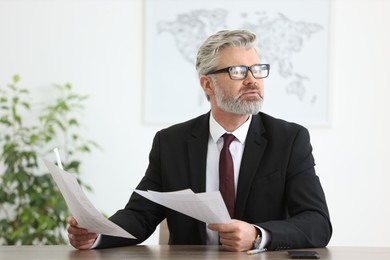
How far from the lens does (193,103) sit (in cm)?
489

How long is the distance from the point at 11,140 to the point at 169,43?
1330 mm

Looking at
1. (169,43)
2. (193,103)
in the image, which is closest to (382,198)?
(193,103)

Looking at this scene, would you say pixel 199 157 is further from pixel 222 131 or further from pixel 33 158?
pixel 33 158

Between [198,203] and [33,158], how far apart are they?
111 inches

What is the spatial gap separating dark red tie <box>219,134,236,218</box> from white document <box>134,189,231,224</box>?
42 centimetres

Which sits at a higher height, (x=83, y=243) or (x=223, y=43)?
(x=223, y=43)

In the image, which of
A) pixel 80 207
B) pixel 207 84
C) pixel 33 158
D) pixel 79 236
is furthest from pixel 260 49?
pixel 80 207

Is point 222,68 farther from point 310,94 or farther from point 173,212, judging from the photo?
point 310,94

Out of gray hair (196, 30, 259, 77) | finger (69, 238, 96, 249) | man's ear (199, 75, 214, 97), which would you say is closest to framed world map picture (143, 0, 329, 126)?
man's ear (199, 75, 214, 97)

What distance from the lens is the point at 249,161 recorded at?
8.69ft

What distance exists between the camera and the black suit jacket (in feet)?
8.32

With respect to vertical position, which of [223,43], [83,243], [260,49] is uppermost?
[260,49]

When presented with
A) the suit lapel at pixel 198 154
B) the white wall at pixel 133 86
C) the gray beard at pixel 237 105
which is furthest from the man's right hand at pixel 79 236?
the white wall at pixel 133 86

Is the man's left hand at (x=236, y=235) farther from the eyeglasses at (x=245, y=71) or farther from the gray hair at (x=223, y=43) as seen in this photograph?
the gray hair at (x=223, y=43)
